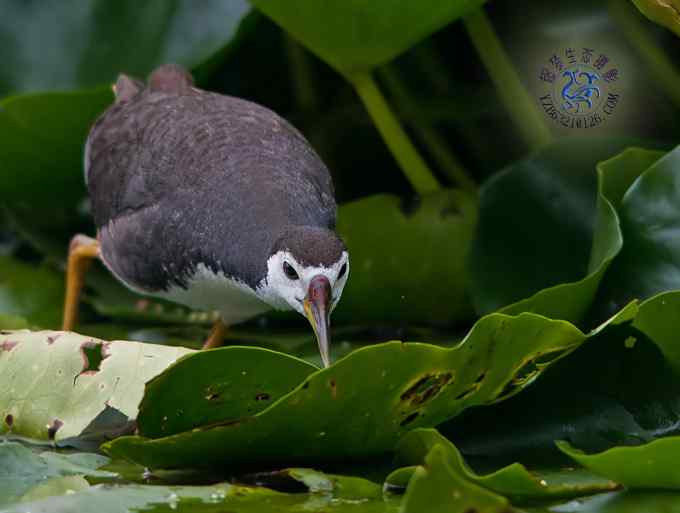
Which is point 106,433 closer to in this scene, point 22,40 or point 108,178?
point 108,178

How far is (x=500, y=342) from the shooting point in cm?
269

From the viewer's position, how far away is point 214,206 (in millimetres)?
3395

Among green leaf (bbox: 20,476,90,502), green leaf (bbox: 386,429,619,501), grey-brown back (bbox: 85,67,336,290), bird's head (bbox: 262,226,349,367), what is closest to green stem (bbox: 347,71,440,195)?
grey-brown back (bbox: 85,67,336,290)

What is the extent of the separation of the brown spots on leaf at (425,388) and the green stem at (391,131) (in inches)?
61.3

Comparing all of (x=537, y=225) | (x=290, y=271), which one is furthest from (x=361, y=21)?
(x=290, y=271)

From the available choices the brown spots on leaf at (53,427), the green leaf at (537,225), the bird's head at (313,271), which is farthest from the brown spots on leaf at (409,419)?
the green leaf at (537,225)

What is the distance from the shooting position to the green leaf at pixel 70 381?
2.90 m

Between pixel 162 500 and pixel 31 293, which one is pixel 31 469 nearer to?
pixel 162 500

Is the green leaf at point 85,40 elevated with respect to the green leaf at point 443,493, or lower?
elevated

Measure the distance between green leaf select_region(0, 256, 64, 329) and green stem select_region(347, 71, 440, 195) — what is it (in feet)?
4.03

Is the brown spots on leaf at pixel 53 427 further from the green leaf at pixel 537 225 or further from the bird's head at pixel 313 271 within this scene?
the green leaf at pixel 537 225

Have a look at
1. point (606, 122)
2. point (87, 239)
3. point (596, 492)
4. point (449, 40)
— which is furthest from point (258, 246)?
point (449, 40)

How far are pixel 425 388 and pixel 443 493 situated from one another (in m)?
0.50

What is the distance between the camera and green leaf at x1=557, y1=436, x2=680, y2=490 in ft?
7.97
